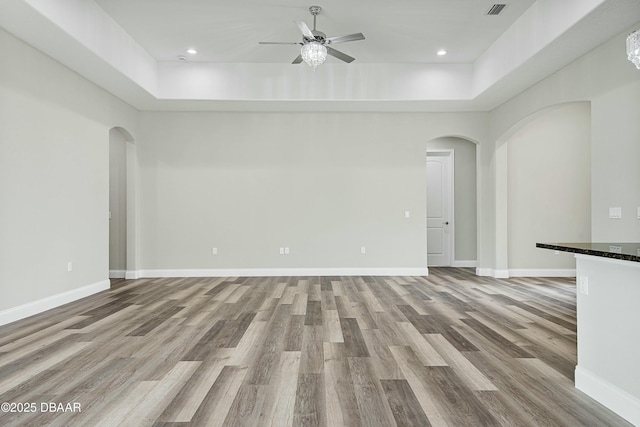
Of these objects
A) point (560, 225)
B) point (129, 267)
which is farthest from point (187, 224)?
point (560, 225)

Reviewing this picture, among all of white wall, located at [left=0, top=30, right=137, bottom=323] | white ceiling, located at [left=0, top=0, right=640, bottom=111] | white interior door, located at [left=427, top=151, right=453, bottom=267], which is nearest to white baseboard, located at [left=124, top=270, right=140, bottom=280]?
white wall, located at [left=0, top=30, right=137, bottom=323]

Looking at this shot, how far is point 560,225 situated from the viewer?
20.7ft

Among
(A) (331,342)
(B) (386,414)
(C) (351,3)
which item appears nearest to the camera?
(B) (386,414)

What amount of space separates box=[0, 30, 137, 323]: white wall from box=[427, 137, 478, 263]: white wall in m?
6.47

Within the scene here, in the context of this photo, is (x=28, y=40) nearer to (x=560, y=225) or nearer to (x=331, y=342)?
(x=331, y=342)

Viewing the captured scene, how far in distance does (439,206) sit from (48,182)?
6.91 m

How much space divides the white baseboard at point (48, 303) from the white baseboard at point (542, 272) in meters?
6.76

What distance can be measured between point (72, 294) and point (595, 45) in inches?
270

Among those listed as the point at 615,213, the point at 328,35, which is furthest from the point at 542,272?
the point at 328,35

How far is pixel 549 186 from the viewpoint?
20.8ft

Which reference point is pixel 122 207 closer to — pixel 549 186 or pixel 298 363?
pixel 298 363

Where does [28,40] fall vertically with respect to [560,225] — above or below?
above

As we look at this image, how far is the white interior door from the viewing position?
7.78 meters

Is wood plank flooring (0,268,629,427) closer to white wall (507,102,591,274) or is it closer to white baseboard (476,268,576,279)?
white baseboard (476,268,576,279)
